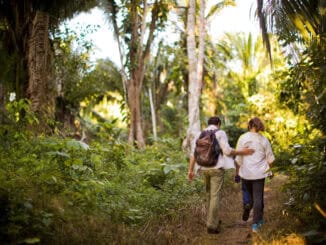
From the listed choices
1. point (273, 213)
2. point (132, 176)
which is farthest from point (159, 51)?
point (273, 213)

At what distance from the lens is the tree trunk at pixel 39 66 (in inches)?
436

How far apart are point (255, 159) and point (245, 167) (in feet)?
0.64

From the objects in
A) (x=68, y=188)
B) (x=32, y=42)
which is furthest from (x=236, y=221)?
(x=32, y=42)

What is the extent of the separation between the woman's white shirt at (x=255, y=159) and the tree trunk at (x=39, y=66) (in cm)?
552

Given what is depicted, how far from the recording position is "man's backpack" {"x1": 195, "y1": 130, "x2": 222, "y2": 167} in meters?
6.99

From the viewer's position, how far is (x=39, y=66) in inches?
440

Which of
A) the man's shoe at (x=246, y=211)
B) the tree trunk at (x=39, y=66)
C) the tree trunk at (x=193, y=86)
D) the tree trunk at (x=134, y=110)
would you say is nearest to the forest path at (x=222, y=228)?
the man's shoe at (x=246, y=211)

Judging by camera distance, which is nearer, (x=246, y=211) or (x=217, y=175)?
(x=217, y=175)

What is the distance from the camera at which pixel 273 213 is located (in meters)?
7.86

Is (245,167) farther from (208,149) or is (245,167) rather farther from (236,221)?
(236,221)

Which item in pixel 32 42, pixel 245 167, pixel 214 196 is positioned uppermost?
pixel 32 42

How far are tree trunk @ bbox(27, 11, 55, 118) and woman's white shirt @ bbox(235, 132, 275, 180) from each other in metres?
5.52

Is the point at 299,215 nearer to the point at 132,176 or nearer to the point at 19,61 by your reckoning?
the point at 132,176

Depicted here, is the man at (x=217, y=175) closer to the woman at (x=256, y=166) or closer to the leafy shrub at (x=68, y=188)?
the woman at (x=256, y=166)
